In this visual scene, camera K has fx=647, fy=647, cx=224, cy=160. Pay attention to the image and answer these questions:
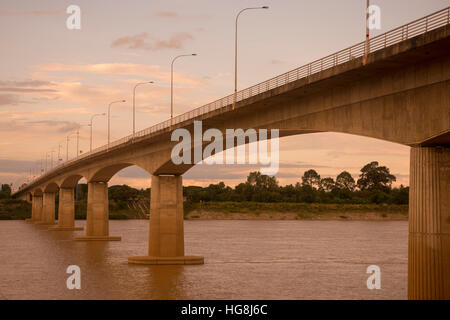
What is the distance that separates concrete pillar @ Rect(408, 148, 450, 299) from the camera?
79.5 feet

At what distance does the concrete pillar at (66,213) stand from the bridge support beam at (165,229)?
57095 mm

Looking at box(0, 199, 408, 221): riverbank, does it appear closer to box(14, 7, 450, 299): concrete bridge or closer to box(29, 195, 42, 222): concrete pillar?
box(29, 195, 42, 222): concrete pillar

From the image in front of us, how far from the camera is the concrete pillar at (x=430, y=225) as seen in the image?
2422 cm

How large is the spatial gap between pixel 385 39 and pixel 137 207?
150m

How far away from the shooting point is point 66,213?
10919 centimetres

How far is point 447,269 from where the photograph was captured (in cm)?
2420

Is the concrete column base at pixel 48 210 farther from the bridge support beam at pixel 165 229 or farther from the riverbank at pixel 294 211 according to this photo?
Answer: the bridge support beam at pixel 165 229

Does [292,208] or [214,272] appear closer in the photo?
[214,272]

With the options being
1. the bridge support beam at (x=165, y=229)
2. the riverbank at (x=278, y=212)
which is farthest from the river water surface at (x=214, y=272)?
the riverbank at (x=278, y=212)

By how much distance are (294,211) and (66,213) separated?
235ft

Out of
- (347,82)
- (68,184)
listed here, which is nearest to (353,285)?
(347,82)

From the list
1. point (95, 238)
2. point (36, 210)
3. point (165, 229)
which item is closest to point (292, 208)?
point (36, 210)
